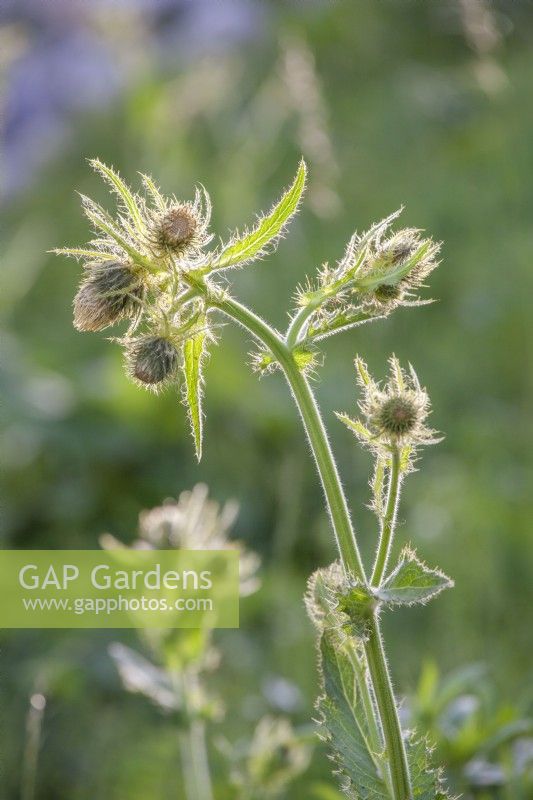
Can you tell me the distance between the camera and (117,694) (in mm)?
3150

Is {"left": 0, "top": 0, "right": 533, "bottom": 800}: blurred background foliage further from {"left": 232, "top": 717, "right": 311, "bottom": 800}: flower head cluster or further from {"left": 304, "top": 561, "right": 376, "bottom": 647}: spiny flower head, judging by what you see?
{"left": 304, "top": 561, "right": 376, "bottom": 647}: spiny flower head

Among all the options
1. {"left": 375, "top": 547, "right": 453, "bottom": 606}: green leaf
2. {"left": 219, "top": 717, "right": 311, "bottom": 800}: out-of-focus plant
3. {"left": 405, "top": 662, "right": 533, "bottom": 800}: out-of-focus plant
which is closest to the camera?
{"left": 375, "top": 547, "right": 453, "bottom": 606}: green leaf

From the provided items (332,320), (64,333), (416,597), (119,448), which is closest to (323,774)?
(416,597)

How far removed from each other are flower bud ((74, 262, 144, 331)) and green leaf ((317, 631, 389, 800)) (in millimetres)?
577

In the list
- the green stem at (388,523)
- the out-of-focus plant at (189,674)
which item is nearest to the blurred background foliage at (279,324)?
the out-of-focus plant at (189,674)

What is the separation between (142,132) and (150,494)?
327 cm

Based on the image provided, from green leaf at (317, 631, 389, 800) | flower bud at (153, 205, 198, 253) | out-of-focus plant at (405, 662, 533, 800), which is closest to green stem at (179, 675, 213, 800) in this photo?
out-of-focus plant at (405, 662, 533, 800)

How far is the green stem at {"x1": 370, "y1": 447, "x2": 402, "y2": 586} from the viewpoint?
124 cm

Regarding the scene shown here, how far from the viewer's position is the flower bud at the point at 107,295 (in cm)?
130

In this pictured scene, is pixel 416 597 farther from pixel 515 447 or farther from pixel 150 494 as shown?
pixel 150 494

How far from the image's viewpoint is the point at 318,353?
1291 mm

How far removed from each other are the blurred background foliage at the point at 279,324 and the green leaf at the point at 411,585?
752mm

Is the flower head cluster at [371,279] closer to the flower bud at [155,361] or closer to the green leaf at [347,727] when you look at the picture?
the flower bud at [155,361]

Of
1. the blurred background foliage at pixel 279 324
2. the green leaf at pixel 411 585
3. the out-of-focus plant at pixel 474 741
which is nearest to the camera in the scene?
the green leaf at pixel 411 585
